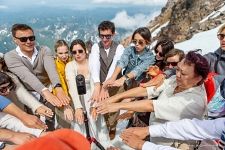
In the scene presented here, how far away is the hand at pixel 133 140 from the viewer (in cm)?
400

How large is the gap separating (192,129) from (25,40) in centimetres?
331

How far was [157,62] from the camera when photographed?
257 inches

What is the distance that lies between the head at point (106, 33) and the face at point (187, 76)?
91.8 inches

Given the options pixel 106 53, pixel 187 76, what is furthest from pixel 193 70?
pixel 106 53

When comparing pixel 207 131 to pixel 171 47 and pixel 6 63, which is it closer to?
pixel 171 47

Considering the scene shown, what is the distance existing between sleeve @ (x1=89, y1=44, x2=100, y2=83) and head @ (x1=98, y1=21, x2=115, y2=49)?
0.19m

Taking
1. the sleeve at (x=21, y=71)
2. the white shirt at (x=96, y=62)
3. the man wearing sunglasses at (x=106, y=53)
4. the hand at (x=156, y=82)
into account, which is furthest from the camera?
the man wearing sunglasses at (x=106, y=53)

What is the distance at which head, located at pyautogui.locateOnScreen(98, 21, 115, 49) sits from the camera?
656cm

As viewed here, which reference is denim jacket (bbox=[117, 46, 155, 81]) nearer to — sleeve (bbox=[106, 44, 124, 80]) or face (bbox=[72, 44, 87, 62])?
sleeve (bbox=[106, 44, 124, 80])

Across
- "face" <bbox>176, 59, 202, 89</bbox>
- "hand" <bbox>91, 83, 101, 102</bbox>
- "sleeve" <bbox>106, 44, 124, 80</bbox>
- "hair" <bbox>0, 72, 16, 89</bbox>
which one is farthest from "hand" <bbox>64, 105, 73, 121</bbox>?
"face" <bbox>176, 59, 202, 89</bbox>

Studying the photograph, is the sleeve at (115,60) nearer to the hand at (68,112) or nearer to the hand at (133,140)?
the hand at (68,112)

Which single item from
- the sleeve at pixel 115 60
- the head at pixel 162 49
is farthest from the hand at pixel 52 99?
the head at pixel 162 49

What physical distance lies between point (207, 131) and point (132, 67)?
2.90 m

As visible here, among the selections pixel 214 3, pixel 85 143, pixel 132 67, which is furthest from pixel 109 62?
pixel 214 3
